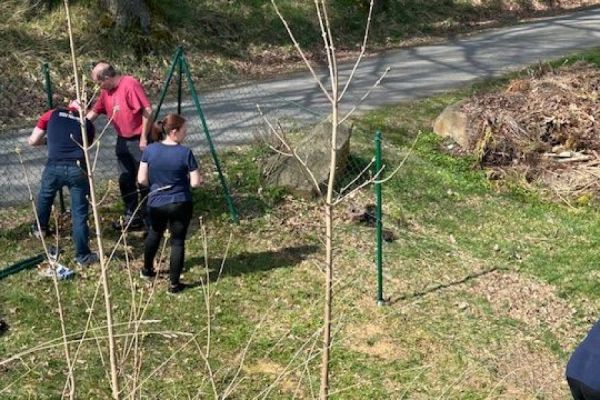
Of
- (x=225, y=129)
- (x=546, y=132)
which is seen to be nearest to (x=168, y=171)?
(x=225, y=129)

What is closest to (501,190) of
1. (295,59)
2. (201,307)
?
(201,307)

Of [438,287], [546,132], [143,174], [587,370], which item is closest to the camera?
[587,370]

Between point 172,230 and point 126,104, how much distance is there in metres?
1.30

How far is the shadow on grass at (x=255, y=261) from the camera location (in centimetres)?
742

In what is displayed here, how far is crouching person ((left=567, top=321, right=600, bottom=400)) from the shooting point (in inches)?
143

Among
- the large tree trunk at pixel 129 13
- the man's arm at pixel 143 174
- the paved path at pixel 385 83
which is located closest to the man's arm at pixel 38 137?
the man's arm at pixel 143 174

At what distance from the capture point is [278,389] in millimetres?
5840

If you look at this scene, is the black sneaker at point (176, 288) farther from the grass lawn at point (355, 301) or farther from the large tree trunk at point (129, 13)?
the large tree trunk at point (129, 13)

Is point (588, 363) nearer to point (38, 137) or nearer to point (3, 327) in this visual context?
point (3, 327)

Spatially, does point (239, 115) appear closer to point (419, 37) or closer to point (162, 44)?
point (162, 44)

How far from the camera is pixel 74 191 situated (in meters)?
6.74

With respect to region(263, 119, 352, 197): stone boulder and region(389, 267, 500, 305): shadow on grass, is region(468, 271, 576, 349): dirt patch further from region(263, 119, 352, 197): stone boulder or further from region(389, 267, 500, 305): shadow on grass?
region(263, 119, 352, 197): stone boulder

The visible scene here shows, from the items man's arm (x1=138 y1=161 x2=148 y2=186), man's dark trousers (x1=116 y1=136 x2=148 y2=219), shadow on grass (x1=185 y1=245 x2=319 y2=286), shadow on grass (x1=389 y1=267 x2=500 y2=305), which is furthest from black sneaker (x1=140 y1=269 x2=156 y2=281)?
shadow on grass (x1=389 y1=267 x2=500 y2=305)

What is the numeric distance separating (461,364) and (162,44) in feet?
36.1
